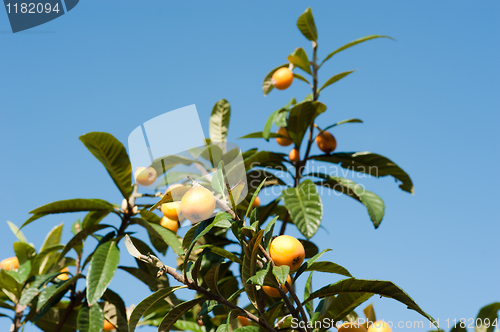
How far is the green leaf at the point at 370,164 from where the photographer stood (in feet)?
9.23

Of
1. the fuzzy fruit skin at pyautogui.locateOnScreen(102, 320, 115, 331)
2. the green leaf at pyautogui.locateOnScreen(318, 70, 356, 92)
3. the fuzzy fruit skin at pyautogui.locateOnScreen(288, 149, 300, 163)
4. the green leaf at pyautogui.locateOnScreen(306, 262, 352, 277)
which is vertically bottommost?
the fuzzy fruit skin at pyautogui.locateOnScreen(102, 320, 115, 331)

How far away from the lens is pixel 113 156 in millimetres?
2377

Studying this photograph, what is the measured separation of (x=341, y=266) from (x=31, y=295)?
183 cm

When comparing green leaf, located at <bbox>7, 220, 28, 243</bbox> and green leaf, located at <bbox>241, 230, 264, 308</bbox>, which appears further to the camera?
green leaf, located at <bbox>7, 220, 28, 243</bbox>

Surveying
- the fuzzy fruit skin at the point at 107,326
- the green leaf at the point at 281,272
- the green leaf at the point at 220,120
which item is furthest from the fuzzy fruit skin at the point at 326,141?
the fuzzy fruit skin at the point at 107,326

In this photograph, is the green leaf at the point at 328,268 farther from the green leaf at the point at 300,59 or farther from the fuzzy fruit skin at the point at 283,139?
the green leaf at the point at 300,59

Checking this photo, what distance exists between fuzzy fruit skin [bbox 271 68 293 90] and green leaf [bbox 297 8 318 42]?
342mm

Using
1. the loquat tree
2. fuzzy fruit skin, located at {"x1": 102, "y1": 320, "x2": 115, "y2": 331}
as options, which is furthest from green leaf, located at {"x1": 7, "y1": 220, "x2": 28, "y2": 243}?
fuzzy fruit skin, located at {"x1": 102, "y1": 320, "x2": 115, "y2": 331}

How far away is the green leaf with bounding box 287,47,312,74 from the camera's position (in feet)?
9.45

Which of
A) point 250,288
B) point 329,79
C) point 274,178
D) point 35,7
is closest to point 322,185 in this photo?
point 274,178

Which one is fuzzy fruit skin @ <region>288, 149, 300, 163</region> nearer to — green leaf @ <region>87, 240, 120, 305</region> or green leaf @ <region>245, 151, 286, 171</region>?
green leaf @ <region>245, 151, 286, 171</region>

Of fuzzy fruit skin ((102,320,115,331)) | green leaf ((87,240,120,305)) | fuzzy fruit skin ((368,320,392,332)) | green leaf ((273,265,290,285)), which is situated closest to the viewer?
Answer: green leaf ((273,265,290,285))

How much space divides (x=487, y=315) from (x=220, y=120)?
7.09 feet

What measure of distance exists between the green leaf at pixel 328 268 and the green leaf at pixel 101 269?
1124 mm
